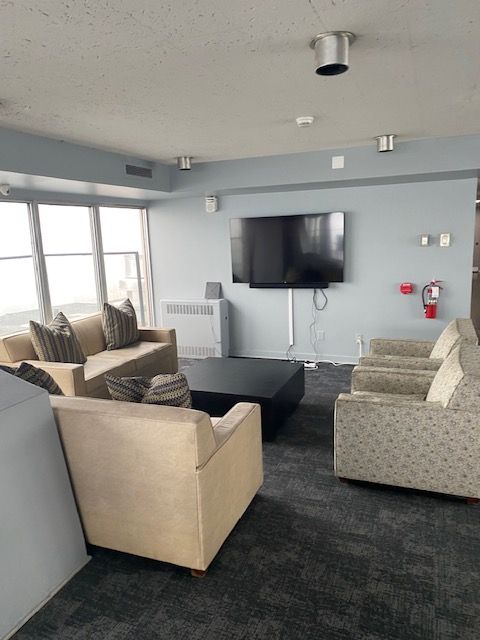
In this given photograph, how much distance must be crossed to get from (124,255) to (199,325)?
1.41 metres

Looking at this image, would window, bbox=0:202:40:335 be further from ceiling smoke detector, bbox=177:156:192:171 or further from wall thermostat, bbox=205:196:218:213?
wall thermostat, bbox=205:196:218:213

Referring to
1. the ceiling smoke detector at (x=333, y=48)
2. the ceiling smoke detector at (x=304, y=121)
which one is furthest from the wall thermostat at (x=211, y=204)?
the ceiling smoke detector at (x=333, y=48)

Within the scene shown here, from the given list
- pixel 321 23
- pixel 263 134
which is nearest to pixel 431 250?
pixel 263 134

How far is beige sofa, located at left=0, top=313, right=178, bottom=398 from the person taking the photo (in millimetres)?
3799

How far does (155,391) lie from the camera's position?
2.34m

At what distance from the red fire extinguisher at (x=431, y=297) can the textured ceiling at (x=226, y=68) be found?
5.93ft

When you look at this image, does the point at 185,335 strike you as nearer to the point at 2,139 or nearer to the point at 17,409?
the point at 2,139

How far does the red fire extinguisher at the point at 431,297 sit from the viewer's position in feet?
16.6

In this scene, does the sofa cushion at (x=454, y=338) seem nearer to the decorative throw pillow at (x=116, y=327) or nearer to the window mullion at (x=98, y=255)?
the decorative throw pillow at (x=116, y=327)

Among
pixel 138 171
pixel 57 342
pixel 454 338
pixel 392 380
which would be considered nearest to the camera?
pixel 392 380

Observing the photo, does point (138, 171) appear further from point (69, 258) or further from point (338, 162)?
point (338, 162)

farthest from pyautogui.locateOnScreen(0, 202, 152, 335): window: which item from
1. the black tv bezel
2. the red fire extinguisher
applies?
the red fire extinguisher

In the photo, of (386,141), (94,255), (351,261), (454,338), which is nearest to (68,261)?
(94,255)

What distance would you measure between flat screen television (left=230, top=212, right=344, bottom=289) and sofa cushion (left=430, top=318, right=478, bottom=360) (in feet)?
5.51
